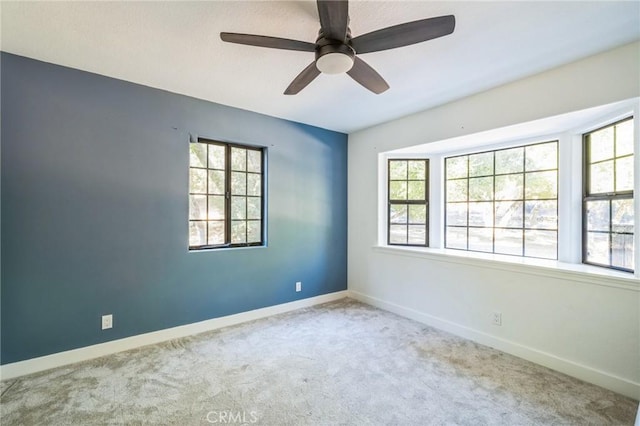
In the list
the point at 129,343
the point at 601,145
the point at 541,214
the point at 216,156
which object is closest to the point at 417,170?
the point at 541,214

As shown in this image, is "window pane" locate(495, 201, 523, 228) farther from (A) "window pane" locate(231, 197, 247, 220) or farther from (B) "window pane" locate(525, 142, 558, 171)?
(A) "window pane" locate(231, 197, 247, 220)

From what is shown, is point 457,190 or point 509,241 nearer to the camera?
point 509,241

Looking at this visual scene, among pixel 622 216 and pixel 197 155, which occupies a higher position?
pixel 197 155

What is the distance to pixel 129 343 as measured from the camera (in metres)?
2.80

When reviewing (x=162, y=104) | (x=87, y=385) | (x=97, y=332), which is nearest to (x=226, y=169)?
(x=162, y=104)

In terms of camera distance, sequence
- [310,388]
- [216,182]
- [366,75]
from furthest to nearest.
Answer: [216,182] → [310,388] → [366,75]

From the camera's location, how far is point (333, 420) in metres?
1.87

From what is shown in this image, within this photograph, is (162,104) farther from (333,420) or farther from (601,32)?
(601,32)

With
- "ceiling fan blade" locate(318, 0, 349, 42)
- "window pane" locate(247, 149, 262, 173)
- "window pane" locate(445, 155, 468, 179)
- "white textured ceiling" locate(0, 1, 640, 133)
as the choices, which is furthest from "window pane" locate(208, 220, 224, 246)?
"window pane" locate(445, 155, 468, 179)

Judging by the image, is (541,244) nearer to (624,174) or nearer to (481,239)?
(481,239)

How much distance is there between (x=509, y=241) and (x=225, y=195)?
3.21 m

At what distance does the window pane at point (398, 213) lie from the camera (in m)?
4.09

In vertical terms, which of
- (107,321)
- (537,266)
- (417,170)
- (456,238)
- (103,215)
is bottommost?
(107,321)

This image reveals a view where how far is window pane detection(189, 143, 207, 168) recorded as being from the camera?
10.6ft
